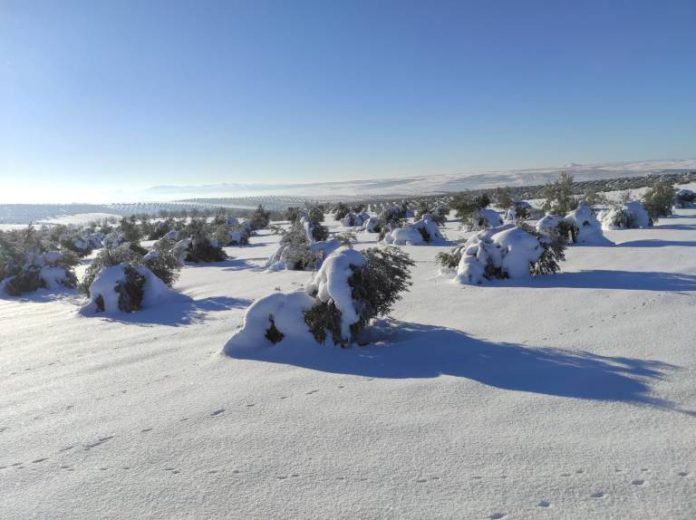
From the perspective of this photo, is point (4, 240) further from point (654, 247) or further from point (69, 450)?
point (654, 247)

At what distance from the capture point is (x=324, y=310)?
19.0 ft

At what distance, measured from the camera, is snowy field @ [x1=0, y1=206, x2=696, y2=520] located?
8.63 feet

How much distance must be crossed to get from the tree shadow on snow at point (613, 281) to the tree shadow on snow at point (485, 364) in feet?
10.6

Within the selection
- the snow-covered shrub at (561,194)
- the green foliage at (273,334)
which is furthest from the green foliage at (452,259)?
the snow-covered shrub at (561,194)

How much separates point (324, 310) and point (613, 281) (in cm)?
527

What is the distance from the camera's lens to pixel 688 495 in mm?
2443

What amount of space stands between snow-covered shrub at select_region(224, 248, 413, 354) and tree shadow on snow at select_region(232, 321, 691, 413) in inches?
7.0

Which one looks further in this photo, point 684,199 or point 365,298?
point 684,199

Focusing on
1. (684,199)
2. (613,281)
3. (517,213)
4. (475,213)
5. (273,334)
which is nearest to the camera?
(273,334)

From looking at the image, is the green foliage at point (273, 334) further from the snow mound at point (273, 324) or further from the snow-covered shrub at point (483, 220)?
the snow-covered shrub at point (483, 220)

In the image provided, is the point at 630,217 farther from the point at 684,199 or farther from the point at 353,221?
the point at 353,221

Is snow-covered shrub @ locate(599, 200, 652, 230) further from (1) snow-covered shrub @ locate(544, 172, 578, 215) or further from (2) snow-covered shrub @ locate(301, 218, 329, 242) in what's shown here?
(2) snow-covered shrub @ locate(301, 218, 329, 242)

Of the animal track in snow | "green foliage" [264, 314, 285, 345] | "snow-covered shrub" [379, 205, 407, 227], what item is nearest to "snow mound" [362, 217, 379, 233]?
"snow-covered shrub" [379, 205, 407, 227]

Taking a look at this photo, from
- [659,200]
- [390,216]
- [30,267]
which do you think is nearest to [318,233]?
[390,216]
